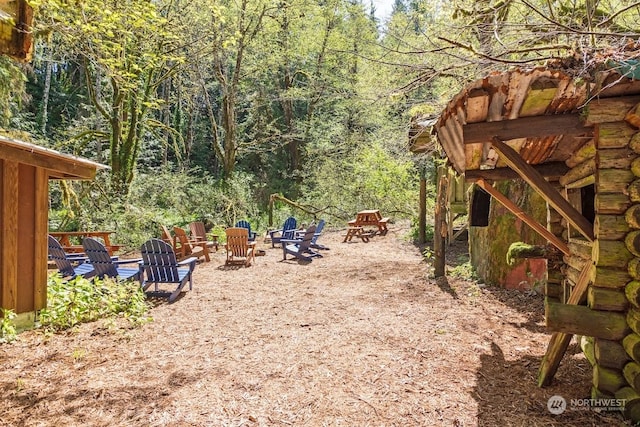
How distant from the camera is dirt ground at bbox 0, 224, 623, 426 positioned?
2855 millimetres

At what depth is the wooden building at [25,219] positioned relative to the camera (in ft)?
14.9

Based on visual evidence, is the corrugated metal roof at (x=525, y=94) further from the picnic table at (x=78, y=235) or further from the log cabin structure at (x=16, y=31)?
the picnic table at (x=78, y=235)

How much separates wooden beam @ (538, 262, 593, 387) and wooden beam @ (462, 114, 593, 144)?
41.3 inches

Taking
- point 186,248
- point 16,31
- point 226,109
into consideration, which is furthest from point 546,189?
point 226,109

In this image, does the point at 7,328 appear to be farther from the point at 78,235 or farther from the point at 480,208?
the point at 480,208

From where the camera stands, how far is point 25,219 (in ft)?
15.8


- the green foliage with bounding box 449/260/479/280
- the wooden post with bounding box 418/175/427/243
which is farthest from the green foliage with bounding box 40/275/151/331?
the wooden post with bounding box 418/175/427/243

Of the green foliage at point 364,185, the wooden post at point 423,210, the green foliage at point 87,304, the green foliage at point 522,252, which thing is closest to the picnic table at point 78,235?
the green foliage at point 87,304

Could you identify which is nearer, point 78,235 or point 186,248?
point 78,235

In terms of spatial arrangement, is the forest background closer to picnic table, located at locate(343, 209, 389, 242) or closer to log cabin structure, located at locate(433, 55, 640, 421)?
log cabin structure, located at locate(433, 55, 640, 421)

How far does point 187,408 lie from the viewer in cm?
295

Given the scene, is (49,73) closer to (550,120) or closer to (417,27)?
(417,27)

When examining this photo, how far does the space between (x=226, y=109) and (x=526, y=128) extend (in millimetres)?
→ 15981

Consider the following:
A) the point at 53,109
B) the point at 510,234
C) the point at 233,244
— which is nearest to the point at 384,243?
the point at 233,244
